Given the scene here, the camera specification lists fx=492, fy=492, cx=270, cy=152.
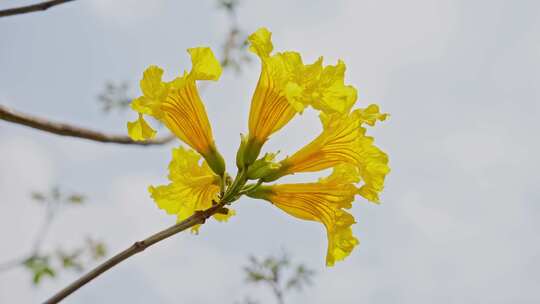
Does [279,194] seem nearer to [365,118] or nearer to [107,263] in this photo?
[365,118]

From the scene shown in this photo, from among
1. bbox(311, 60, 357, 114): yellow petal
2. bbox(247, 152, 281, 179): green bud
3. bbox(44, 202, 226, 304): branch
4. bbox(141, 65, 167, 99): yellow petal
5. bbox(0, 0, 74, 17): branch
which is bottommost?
bbox(44, 202, 226, 304): branch

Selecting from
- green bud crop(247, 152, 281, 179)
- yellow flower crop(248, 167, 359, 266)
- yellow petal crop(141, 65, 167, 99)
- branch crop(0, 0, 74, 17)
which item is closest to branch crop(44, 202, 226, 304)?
green bud crop(247, 152, 281, 179)

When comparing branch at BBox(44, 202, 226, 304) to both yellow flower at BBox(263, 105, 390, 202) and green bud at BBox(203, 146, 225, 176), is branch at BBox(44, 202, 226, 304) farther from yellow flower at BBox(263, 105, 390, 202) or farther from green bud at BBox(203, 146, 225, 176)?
yellow flower at BBox(263, 105, 390, 202)

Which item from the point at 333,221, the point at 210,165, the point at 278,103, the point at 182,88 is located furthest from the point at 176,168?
the point at 333,221

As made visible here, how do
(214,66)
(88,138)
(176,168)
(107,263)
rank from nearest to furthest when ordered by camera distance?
(107,263)
(214,66)
(176,168)
(88,138)

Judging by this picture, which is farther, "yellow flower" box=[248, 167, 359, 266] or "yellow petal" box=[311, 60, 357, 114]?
"yellow flower" box=[248, 167, 359, 266]

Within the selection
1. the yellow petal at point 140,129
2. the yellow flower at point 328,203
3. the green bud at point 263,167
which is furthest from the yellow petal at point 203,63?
the yellow flower at point 328,203

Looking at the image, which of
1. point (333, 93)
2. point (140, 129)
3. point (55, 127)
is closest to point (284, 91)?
point (333, 93)
